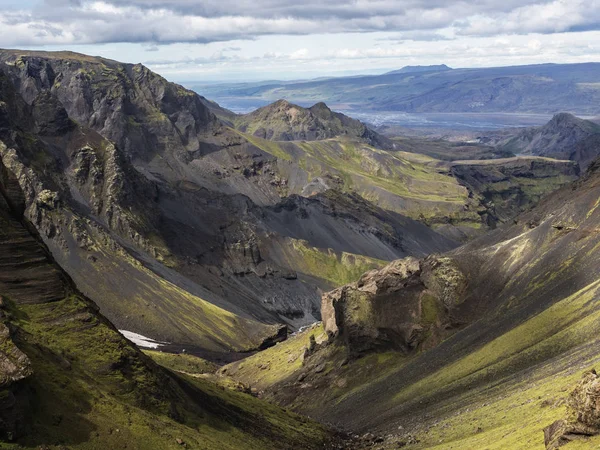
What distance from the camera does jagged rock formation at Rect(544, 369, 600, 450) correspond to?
53.8 metres

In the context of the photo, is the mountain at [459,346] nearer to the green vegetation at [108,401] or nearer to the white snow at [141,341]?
the green vegetation at [108,401]

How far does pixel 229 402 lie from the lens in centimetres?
9669

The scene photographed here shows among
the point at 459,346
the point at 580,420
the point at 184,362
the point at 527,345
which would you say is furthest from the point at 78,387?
the point at 184,362

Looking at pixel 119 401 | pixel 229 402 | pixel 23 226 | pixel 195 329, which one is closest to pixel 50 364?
pixel 119 401

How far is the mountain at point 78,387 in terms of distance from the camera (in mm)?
57625

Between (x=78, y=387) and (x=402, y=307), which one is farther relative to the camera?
(x=402, y=307)

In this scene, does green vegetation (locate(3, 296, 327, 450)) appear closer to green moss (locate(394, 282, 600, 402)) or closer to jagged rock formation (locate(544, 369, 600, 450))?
green moss (locate(394, 282, 600, 402))

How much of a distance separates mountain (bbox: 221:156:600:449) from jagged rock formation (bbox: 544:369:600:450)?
3920mm

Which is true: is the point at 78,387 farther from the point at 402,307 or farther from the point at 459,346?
the point at 402,307

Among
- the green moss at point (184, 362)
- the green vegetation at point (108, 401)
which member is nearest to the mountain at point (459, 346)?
the green moss at point (184, 362)

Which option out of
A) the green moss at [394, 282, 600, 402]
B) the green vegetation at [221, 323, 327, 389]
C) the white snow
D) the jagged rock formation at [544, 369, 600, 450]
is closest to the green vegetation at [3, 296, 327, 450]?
the green moss at [394, 282, 600, 402]

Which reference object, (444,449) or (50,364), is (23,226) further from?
(444,449)

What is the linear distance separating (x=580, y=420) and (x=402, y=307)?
81.1m

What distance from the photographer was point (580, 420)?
54594mm
